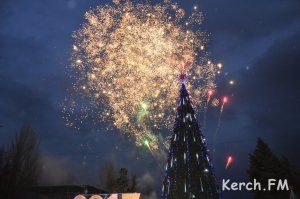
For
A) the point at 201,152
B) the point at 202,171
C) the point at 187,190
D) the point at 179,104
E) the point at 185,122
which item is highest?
the point at 179,104

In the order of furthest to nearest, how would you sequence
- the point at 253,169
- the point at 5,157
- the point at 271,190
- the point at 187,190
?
1. the point at 5,157
2. the point at 253,169
3. the point at 271,190
4. the point at 187,190

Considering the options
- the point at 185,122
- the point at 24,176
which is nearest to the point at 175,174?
the point at 185,122

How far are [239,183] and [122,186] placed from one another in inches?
1677

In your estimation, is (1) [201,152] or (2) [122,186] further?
(2) [122,186]

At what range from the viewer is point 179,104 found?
24062 mm

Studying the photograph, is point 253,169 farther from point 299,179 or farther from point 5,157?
point 5,157

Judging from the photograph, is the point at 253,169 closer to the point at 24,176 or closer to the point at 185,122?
the point at 185,122

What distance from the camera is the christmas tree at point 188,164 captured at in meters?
22.7

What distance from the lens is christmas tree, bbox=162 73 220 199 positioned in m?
22.7

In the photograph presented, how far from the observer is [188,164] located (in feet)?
75.5

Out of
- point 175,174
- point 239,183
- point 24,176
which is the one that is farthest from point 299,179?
point 24,176

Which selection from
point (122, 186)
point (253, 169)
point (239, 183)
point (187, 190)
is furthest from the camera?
point (122, 186)

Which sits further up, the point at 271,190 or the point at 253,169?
the point at 253,169

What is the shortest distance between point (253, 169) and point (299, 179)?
181 inches
